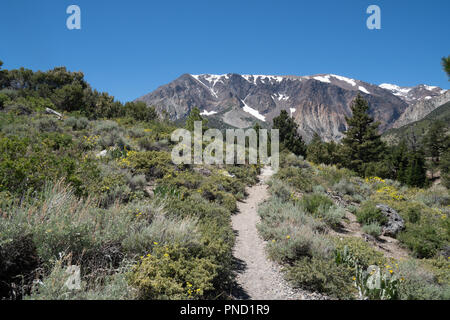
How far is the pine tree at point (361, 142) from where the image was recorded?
90.2 feet

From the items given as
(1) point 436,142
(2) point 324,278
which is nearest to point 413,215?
(2) point 324,278

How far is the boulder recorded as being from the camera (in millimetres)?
7164

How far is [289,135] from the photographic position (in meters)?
26.1

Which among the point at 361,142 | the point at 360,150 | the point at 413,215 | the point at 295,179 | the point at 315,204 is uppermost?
the point at 361,142

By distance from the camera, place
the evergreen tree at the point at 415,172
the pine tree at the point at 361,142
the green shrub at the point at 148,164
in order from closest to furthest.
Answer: the green shrub at the point at 148,164 < the evergreen tree at the point at 415,172 < the pine tree at the point at 361,142

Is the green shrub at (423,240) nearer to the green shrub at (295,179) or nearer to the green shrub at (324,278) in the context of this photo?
the green shrub at (324,278)

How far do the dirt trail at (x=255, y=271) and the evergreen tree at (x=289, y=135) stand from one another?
19.6 m

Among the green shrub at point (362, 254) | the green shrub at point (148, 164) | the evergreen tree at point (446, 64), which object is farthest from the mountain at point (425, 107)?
the green shrub at point (362, 254)

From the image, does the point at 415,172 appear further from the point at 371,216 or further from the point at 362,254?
the point at 362,254

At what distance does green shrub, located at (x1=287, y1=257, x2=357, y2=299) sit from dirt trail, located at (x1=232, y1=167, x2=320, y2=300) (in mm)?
173

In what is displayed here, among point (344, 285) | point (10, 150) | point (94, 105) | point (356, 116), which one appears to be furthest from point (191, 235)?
point (356, 116)

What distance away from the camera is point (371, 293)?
3512 millimetres

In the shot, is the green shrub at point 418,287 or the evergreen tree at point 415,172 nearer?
the green shrub at point 418,287

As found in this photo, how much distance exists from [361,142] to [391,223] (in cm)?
2519
